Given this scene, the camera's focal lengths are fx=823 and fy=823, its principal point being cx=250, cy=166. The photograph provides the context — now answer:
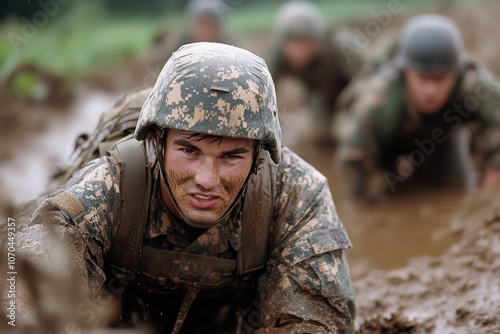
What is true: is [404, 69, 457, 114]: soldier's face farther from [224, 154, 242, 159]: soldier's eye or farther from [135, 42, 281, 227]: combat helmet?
[224, 154, 242, 159]: soldier's eye

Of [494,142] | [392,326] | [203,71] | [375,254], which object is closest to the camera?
[203,71]

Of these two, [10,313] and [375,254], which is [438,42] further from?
[10,313]

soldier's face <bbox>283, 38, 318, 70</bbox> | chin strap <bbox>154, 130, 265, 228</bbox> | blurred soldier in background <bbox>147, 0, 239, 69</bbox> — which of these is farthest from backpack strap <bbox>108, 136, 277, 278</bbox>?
blurred soldier in background <bbox>147, 0, 239, 69</bbox>

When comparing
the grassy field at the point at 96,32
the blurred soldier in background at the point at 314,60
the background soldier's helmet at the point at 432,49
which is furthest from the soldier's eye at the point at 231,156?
the blurred soldier in background at the point at 314,60

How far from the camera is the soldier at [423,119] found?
22.0 feet

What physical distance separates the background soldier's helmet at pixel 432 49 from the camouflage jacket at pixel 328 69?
256 cm

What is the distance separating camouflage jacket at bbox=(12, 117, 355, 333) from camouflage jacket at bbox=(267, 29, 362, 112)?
6.21 meters

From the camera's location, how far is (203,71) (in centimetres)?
297

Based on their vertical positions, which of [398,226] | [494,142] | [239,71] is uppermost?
[494,142]

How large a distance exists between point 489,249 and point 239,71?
90.8 inches

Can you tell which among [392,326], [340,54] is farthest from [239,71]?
[340,54]

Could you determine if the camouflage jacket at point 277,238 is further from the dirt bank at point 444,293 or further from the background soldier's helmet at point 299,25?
the background soldier's helmet at point 299,25

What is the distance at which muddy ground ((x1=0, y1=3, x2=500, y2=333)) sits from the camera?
4070mm

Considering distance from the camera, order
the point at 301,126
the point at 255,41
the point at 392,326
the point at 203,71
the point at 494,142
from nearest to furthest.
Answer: the point at 203,71 < the point at 392,326 < the point at 494,142 < the point at 301,126 < the point at 255,41
